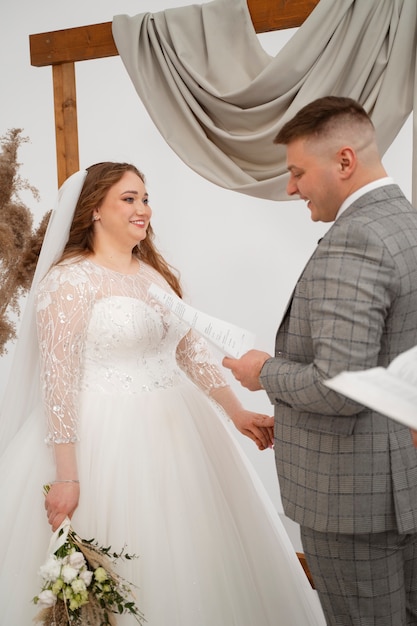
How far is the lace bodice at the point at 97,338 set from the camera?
2.23 metres

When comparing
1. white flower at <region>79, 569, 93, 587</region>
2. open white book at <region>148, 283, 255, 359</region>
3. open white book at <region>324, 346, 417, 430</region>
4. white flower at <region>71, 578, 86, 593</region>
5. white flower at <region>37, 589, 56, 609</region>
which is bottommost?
white flower at <region>37, 589, 56, 609</region>

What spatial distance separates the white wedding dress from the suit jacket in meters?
0.51

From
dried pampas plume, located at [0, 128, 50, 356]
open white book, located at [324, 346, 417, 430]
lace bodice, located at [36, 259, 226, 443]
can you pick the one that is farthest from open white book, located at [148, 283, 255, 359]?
dried pampas plume, located at [0, 128, 50, 356]

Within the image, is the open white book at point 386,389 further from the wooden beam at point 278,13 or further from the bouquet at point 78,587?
the wooden beam at point 278,13

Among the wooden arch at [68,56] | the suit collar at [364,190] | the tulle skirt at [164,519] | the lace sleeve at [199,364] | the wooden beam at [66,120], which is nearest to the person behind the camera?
the suit collar at [364,190]

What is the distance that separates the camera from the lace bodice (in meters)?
2.23

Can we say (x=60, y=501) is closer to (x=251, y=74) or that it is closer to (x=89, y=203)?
(x=89, y=203)

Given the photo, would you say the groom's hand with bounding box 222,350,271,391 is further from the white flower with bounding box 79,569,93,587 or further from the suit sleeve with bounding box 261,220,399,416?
the white flower with bounding box 79,569,93,587

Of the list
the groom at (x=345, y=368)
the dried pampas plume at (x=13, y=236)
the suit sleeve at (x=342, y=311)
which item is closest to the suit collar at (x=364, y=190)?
the groom at (x=345, y=368)

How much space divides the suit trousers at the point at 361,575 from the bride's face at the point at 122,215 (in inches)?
48.9

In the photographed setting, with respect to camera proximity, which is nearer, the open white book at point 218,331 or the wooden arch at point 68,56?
the open white book at point 218,331

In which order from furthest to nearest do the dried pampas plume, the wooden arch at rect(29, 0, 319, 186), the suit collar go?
the dried pampas plume, the wooden arch at rect(29, 0, 319, 186), the suit collar

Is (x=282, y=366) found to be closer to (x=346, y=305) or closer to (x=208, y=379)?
(x=346, y=305)

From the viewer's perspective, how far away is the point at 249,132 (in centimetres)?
287
